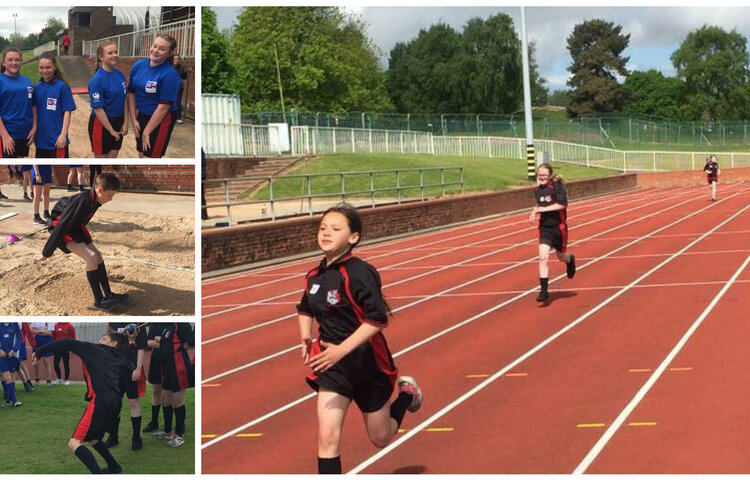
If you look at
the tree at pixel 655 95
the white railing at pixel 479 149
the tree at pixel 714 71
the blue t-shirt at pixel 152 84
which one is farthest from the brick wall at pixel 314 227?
the tree at pixel 655 95

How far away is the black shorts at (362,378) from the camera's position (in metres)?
5.66

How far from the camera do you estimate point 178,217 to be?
4871 millimetres

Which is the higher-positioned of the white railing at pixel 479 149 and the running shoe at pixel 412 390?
the white railing at pixel 479 149

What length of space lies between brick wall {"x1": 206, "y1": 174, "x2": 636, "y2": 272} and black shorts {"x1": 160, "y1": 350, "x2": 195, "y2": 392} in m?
14.9

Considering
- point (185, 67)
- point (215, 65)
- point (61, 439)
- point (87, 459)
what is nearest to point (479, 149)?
point (215, 65)

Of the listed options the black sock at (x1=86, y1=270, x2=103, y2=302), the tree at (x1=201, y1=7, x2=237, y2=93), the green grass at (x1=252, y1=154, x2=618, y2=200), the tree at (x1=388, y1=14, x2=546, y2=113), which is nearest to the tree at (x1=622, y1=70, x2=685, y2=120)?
the tree at (x1=388, y1=14, x2=546, y2=113)

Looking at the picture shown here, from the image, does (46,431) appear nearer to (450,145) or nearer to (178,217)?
(178,217)

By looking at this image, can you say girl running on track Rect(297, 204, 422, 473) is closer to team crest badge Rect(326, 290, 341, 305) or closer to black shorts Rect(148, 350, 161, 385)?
team crest badge Rect(326, 290, 341, 305)

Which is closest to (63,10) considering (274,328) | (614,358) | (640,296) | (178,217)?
(178,217)

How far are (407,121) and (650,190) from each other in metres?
12.1

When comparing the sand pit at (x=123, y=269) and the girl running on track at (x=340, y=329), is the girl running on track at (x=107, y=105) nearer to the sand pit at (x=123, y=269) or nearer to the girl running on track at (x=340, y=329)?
the sand pit at (x=123, y=269)

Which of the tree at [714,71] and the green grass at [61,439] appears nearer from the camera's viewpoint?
the green grass at [61,439]

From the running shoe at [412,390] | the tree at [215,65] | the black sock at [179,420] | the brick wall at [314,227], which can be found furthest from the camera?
the tree at [215,65]

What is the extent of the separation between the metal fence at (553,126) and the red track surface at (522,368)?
28.1 metres
